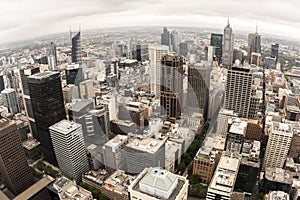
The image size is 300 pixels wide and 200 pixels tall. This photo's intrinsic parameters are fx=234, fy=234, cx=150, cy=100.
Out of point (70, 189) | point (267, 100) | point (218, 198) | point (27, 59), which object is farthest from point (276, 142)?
point (27, 59)

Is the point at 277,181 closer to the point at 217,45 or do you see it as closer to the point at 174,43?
the point at 174,43

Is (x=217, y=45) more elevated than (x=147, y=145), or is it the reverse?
(x=217, y=45)

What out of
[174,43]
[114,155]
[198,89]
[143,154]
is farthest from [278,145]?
[174,43]

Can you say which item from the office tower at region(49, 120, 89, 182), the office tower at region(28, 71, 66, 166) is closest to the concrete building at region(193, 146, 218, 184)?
the office tower at region(49, 120, 89, 182)

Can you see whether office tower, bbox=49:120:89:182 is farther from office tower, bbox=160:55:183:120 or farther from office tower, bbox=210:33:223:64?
office tower, bbox=210:33:223:64

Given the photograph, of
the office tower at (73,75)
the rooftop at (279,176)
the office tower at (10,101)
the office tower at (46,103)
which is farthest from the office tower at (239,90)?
the office tower at (10,101)

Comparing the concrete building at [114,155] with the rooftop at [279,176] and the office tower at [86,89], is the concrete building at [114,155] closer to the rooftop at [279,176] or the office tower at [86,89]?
the rooftop at [279,176]
